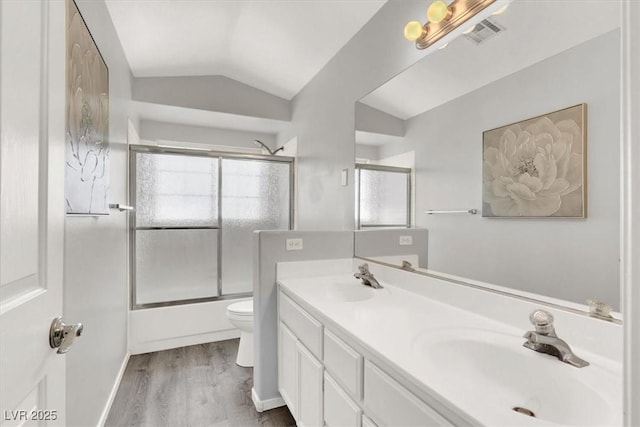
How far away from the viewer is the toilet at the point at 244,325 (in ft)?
7.68

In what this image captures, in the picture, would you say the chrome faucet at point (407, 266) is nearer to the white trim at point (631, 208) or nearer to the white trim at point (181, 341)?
the white trim at point (631, 208)

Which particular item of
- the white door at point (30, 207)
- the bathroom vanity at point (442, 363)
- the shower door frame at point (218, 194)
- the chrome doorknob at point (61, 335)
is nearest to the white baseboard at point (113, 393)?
the shower door frame at point (218, 194)

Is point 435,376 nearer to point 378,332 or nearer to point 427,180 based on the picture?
point 378,332

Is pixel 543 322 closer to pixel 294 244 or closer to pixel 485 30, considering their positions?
pixel 485 30

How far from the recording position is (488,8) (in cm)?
119

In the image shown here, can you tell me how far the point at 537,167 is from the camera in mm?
1038

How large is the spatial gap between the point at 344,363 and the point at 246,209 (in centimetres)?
240

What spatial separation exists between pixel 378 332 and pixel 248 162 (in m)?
2.62

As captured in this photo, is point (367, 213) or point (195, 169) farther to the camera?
point (195, 169)

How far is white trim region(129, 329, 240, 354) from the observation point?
2.68 m

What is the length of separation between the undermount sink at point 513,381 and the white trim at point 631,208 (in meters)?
0.30

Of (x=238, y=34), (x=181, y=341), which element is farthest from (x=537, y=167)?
(x=181, y=341)

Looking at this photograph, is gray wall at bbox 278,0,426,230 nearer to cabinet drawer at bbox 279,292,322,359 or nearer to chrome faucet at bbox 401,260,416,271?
chrome faucet at bbox 401,260,416,271

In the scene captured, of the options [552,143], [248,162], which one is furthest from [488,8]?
[248,162]
